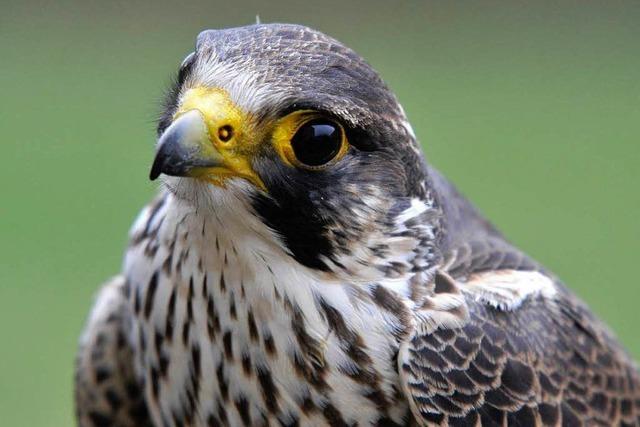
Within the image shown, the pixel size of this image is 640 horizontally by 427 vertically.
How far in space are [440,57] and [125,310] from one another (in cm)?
956

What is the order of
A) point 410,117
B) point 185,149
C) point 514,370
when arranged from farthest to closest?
point 410,117
point 514,370
point 185,149

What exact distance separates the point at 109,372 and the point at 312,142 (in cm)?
148

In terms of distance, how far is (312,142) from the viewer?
319 centimetres

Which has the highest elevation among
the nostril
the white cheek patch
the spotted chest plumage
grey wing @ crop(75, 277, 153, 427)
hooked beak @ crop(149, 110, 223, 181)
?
the nostril

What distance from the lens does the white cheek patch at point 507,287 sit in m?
3.64

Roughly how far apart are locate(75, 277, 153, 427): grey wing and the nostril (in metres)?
1.23

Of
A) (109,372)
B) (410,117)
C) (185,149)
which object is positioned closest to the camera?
(185,149)

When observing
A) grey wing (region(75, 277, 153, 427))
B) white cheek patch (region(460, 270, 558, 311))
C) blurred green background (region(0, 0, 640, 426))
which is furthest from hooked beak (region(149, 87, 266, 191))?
blurred green background (region(0, 0, 640, 426))

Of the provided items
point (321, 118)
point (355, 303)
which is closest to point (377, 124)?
point (321, 118)

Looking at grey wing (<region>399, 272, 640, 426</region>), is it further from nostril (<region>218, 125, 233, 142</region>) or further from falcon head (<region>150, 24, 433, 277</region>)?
nostril (<region>218, 125, 233, 142</region>)

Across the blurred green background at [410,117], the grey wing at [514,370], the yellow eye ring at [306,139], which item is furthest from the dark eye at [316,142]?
the blurred green background at [410,117]

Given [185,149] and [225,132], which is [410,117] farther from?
[185,149]

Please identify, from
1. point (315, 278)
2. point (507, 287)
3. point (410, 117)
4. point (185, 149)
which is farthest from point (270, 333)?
point (410, 117)

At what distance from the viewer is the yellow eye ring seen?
3.16m
